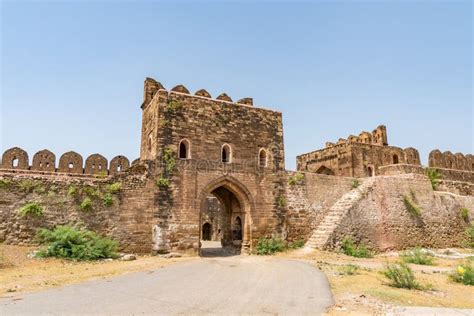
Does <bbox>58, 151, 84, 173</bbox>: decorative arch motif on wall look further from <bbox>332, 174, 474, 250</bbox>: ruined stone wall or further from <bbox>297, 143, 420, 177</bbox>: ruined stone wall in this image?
<bbox>297, 143, 420, 177</bbox>: ruined stone wall

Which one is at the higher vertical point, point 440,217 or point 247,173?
point 247,173

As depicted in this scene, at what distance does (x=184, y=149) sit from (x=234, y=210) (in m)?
4.03

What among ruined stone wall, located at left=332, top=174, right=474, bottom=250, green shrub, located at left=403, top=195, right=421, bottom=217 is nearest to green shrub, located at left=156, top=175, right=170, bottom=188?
ruined stone wall, located at left=332, top=174, right=474, bottom=250

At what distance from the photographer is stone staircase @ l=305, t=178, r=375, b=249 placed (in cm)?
1527

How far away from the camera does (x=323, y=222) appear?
16.6 m

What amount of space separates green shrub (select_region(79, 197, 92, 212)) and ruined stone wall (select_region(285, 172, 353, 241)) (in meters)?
8.47

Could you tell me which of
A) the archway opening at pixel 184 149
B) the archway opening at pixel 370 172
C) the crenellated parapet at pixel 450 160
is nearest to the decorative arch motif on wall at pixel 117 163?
the archway opening at pixel 184 149

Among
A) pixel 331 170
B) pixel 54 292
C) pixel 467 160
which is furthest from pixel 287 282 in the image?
pixel 467 160

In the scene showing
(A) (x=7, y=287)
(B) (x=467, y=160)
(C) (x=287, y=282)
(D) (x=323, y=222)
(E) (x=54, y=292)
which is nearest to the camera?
(E) (x=54, y=292)

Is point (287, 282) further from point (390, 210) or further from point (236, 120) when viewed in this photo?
point (390, 210)

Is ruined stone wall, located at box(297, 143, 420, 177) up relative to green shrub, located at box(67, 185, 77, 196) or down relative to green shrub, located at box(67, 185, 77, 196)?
up

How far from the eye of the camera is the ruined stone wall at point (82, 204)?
11.4 metres

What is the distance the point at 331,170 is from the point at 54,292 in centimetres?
2169

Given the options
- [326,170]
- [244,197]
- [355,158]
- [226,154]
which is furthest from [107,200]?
[326,170]
